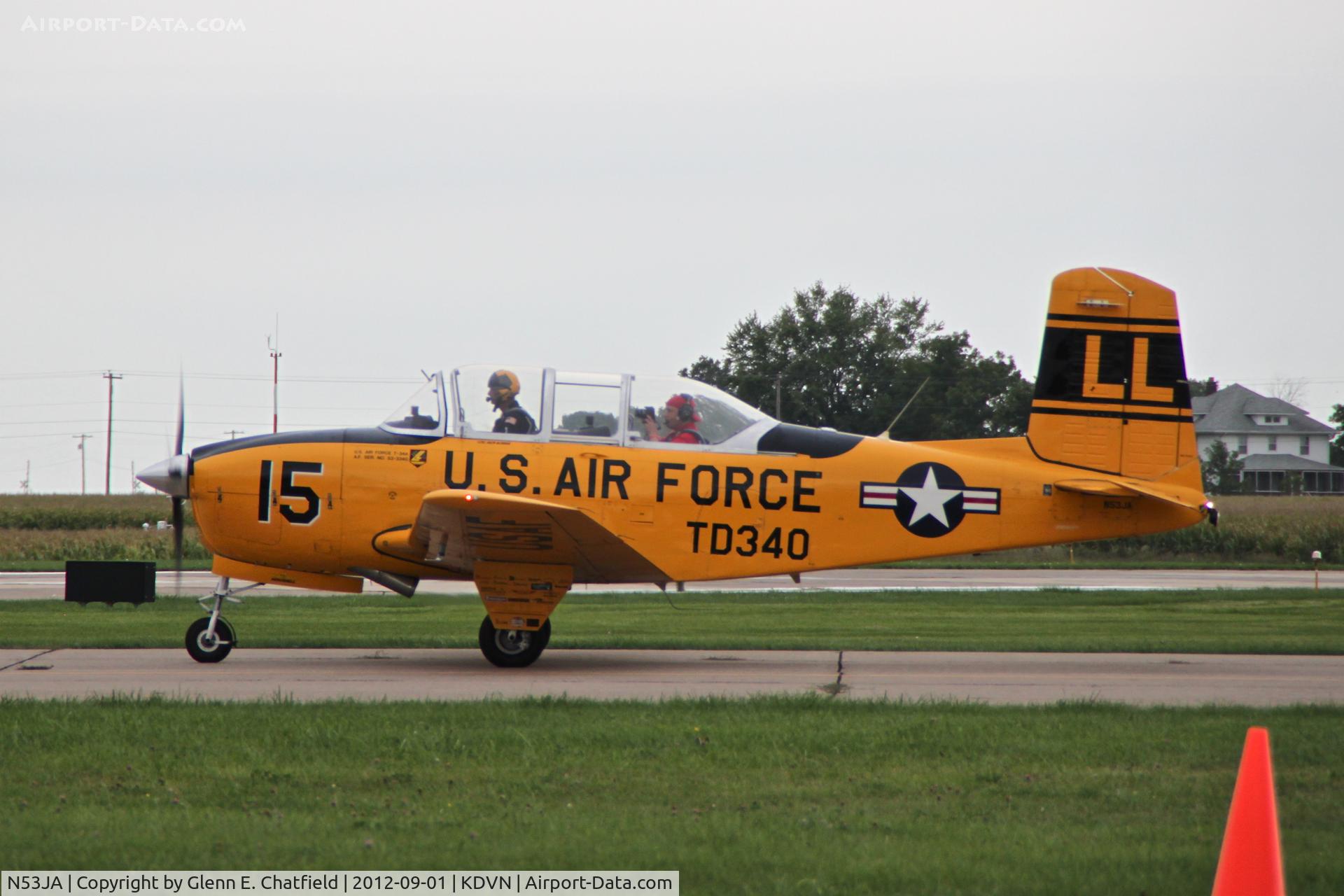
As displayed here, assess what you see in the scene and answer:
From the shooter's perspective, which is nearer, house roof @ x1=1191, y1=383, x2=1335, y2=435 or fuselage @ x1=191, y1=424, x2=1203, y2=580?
fuselage @ x1=191, y1=424, x2=1203, y2=580

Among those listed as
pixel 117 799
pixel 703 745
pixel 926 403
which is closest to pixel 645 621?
pixel 703 745

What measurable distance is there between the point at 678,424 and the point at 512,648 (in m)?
2.76

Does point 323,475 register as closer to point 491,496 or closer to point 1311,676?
point 491,496

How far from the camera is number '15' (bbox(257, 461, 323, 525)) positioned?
1230 centimetres

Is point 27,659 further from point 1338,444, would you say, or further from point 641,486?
point 1338,444

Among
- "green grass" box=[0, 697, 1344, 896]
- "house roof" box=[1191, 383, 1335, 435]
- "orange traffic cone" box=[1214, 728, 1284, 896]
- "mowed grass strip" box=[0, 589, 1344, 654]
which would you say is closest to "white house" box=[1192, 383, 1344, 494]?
"house roof" box=[1191, 383, 1335, 435]

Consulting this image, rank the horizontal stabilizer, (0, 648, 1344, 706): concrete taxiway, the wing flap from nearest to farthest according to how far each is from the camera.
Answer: (0, 648, 1344, 706): concrete taxiway < the wing flap < the horizontal stabilizer

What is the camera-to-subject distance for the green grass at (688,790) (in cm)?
565

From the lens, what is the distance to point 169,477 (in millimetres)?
12289

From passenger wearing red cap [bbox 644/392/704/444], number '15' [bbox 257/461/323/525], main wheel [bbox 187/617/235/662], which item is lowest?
main wheel [bbox 187/617/235/662]

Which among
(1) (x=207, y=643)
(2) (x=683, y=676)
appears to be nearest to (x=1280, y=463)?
(2) (x=683, y=676)

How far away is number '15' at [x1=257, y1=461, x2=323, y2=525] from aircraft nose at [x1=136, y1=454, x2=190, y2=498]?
752 millimetres

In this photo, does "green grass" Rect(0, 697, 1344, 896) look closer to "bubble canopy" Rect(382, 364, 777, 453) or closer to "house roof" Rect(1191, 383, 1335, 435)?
"bubble canopy" Rect(382, 364, 777, 453)

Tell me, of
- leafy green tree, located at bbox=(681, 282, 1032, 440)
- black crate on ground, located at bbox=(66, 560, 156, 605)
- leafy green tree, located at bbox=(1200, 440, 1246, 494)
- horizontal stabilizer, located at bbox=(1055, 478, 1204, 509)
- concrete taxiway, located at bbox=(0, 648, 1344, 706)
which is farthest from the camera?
leafy green tree, located at bbox=(1200, 440, 1246, 494)
